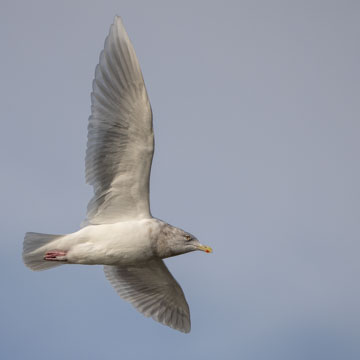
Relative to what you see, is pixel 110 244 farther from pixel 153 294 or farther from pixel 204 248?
pixel 153 294

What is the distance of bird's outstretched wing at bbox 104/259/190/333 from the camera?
11633 millimetres

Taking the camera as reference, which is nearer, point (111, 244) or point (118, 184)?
point (111, 244)

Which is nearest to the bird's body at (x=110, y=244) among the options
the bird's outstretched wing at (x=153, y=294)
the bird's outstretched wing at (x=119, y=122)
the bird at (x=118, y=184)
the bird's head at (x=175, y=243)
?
the bird at (x=118, y=184)

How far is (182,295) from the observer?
38.5 ft

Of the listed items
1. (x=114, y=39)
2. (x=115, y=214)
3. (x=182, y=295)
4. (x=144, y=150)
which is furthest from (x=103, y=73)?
(x=182, y=295)

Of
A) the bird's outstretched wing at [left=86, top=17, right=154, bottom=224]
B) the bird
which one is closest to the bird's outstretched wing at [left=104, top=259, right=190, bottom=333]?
the bird

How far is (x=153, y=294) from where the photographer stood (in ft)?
38.5

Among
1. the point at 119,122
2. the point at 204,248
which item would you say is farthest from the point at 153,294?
the point at 119,122

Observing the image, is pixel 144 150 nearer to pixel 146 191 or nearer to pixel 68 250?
pixel 146 191

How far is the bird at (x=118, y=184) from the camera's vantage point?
399 inches

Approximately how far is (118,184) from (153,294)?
2.09 meters

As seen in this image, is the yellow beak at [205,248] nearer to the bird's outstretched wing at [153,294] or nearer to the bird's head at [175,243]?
the bird's head at [175,243]

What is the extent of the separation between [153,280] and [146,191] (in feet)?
5.72

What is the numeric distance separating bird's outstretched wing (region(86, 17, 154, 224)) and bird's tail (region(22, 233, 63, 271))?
3.00 feet
